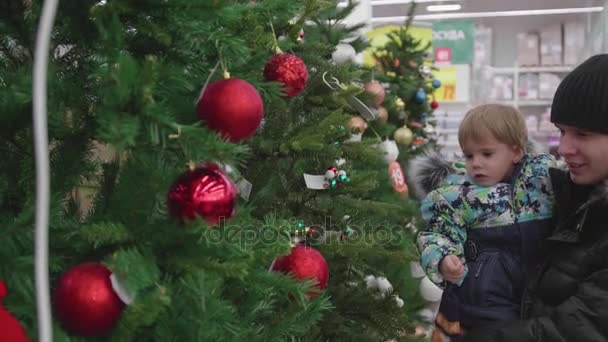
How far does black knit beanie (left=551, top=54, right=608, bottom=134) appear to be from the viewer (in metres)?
0.95

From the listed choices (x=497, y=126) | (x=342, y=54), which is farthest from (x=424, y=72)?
(x=497, y=126)

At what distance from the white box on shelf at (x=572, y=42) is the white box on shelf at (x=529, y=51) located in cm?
28

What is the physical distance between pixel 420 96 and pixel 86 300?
2809 millimetres

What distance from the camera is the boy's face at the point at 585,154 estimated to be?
99 centimetres

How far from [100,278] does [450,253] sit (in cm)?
73

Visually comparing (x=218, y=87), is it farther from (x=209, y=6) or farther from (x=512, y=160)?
(x=512, y=160)

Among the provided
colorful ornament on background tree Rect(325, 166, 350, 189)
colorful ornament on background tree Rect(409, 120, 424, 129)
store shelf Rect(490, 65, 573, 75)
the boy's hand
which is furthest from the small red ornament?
store shelf Rect(490, 65, 573, 75)

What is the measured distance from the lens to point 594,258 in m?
0.96

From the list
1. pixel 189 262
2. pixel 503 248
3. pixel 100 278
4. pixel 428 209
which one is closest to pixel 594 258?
pixel 503 248

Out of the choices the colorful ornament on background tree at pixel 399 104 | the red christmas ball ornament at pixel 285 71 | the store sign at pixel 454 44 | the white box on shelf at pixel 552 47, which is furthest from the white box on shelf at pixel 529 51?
the red christmas ball ornament at pixel 285 71

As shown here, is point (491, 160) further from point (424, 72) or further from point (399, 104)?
point (424, 72)

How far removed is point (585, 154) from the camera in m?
1.00

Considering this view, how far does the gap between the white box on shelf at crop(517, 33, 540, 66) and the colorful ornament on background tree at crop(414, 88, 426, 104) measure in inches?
136

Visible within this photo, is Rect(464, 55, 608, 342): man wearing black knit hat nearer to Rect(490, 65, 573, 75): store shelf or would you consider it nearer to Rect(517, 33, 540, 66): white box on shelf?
Rect(490, 65, 573, 75): store shelf
